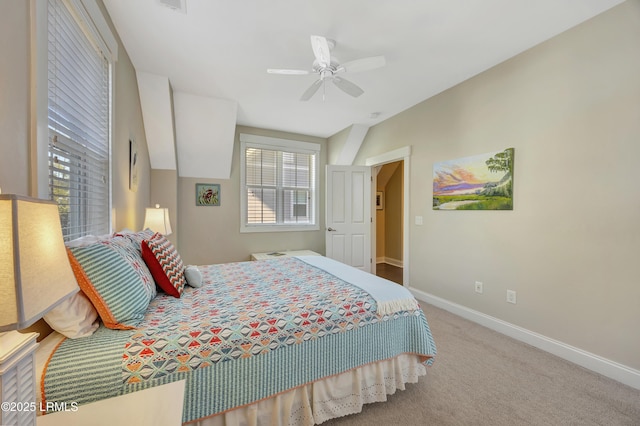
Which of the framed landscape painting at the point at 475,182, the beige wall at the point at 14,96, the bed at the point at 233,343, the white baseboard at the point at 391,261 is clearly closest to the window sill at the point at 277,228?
the white baseboard at the point at 391,261

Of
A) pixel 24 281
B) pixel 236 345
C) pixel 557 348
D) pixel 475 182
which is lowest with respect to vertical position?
pixel 557 348

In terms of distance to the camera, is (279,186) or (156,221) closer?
(156,221)

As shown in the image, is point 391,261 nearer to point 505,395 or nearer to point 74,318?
point 505,395

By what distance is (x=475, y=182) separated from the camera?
2.75 meters

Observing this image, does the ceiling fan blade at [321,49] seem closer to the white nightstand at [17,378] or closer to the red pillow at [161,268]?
the red pillow at [161,268]

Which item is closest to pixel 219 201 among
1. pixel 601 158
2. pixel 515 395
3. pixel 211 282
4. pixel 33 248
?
pixel 211 282

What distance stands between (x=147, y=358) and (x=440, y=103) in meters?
3.57

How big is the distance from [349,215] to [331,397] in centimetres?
303

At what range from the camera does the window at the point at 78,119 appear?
4.30 ft

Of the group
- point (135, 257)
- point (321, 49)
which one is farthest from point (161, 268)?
point (321, 49)

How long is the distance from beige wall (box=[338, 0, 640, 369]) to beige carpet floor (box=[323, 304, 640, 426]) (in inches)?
11.5

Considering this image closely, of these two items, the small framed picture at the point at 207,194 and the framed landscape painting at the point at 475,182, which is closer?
the framed landscape painting at the point at 475,182

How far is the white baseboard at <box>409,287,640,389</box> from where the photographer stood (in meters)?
1.80

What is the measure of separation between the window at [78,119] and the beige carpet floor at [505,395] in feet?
6.44
